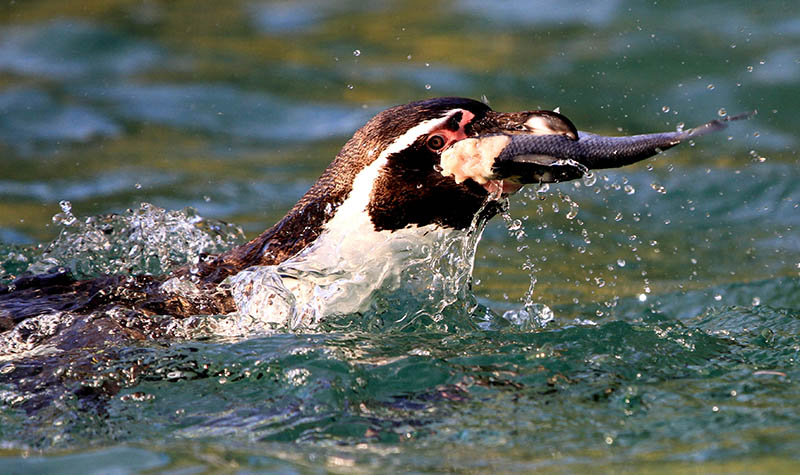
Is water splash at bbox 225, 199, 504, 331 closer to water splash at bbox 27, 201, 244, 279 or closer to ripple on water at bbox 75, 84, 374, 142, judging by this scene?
water splash at bbox 27, 201, 244, 279

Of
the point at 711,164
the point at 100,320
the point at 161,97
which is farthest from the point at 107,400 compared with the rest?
the point at 161,97

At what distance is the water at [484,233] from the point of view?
415cm

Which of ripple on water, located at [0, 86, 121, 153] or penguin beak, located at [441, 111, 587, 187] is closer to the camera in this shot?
penguin beak, located at [441, 111, 587, 187]

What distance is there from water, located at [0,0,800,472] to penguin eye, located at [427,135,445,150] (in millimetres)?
904

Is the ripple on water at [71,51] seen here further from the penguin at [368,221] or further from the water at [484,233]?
the penguin at [368,221]

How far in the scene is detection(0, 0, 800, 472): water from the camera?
13.6 ft

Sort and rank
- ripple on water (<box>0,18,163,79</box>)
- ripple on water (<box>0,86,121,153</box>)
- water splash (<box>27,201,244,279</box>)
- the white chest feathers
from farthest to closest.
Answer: ripple on water (<box>0,18,163,79</box>) → ripple on water (<box>0,86,121,153</box>) → water splash (<box>27,201,244,279</box>) → the white chest feathers

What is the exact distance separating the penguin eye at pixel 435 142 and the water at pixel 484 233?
90 cm

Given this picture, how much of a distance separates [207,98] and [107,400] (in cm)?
682

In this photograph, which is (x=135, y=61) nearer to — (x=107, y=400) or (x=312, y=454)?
(x=107, y=400)

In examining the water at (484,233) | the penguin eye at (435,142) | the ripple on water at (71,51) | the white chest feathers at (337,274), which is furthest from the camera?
the ripple on water at (71,51)

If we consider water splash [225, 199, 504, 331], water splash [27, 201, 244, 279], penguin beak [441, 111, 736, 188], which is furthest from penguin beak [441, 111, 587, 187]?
water splash [27, 201, 244, 279]

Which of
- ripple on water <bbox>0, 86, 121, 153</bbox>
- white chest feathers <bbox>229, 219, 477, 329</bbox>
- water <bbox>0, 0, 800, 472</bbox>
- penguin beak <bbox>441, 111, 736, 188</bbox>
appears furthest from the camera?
ripple on water <bbox>0, 86, 121, 153</bbox>

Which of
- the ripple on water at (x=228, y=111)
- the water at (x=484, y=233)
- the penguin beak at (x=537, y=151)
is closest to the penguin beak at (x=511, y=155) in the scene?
the penguin beak at (x=537, y=151)
